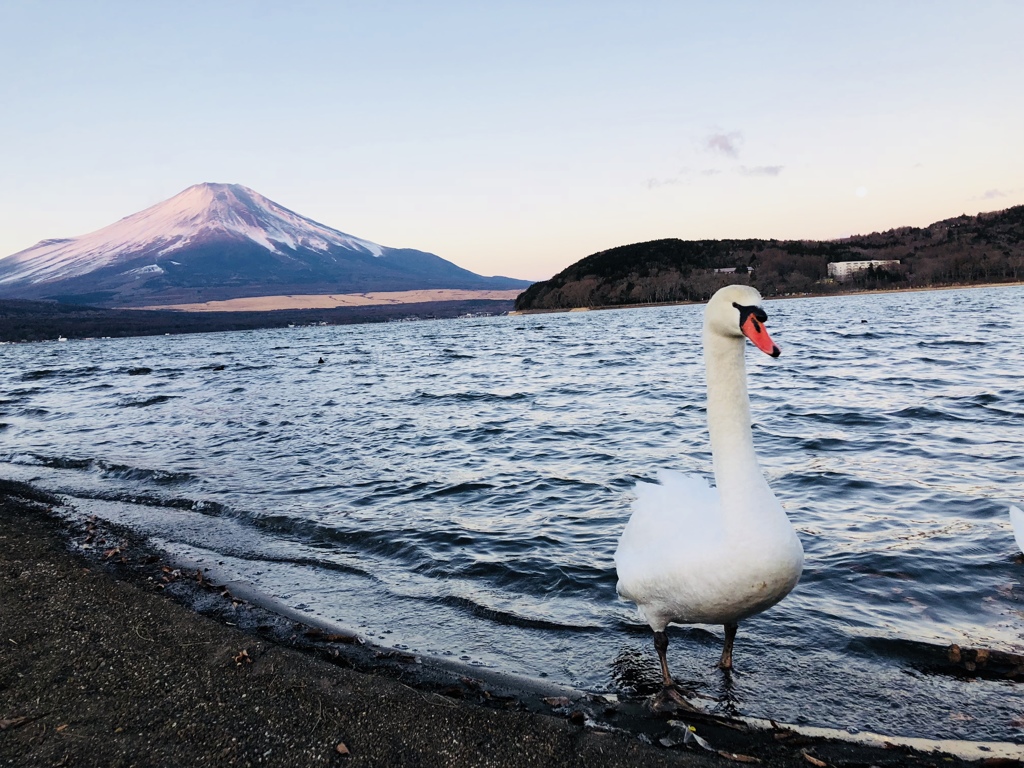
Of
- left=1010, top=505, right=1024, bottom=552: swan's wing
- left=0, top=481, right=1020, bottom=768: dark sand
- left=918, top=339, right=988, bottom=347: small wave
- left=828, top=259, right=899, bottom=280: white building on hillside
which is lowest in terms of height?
left=918, top=339, right=988, bottom=347: small wave

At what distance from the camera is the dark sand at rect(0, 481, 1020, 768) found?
3.55 meters

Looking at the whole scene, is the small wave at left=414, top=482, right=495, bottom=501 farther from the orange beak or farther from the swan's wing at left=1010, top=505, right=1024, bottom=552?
the orange beak

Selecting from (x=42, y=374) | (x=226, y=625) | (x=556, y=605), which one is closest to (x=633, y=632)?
(x=556, y=605)

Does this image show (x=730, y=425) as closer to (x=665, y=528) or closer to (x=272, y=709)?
(x=665, y=528)

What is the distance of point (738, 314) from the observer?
A: 13.7 ft

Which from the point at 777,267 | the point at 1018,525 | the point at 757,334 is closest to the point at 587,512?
the point at 1018,525

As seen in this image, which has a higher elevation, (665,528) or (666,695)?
(665,528)

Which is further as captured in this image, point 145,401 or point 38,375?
point 38,375

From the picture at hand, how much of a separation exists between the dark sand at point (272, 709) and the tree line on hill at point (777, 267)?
128035mm

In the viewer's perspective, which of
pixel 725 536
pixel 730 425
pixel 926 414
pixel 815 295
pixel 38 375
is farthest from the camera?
pixel 815 295

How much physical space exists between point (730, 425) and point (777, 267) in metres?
155

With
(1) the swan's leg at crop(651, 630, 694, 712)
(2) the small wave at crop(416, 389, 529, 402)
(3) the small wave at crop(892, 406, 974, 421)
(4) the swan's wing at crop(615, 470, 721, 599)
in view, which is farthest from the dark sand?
(2) the small wave at crop(416, 389, 529, 402)

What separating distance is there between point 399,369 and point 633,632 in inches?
1269

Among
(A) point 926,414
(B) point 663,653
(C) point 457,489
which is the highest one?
(B) point 663,653
